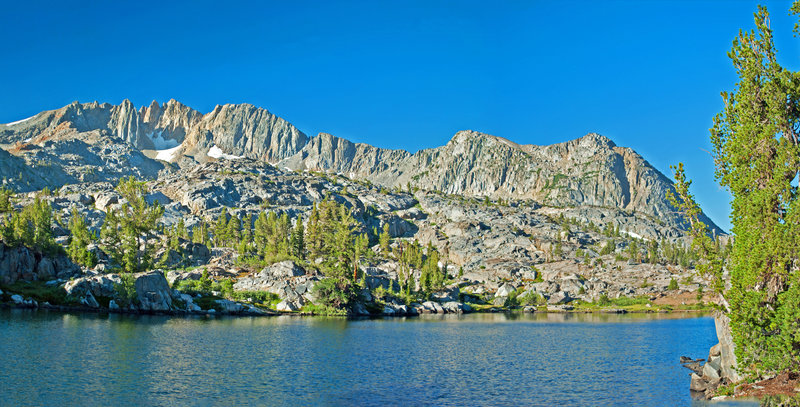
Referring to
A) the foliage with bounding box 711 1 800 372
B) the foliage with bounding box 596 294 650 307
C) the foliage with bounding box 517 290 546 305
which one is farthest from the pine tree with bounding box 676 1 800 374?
the foliage with bounding box 596 294 650 307

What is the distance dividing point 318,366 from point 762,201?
43185mm

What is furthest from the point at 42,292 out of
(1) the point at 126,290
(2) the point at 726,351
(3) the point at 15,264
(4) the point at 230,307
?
(2) the point at 726,351

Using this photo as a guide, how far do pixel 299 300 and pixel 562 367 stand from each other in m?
88.7

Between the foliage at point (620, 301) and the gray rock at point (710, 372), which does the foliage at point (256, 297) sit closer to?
the gray rock at point (710, 372)

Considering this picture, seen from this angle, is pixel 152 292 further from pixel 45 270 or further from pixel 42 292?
pixel 45 270

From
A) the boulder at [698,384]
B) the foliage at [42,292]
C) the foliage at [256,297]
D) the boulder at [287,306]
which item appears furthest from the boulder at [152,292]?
the boulder at [698,384]

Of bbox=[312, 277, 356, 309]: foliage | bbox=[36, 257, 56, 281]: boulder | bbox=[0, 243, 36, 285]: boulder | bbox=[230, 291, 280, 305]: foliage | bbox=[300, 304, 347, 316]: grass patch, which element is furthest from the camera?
bbox=[230, 291, 280, 305]: foliage

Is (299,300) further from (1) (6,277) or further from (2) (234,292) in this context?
(1) (6,277)

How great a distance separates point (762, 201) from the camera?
3641 cm

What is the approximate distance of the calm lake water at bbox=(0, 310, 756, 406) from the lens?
40.6 m

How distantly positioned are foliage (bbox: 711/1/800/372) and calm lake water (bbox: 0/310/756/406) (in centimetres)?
834

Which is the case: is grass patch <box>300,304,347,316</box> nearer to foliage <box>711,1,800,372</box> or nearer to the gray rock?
the gray rock

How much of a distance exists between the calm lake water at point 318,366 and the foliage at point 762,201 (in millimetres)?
8340

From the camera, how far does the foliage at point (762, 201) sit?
1374 inches
